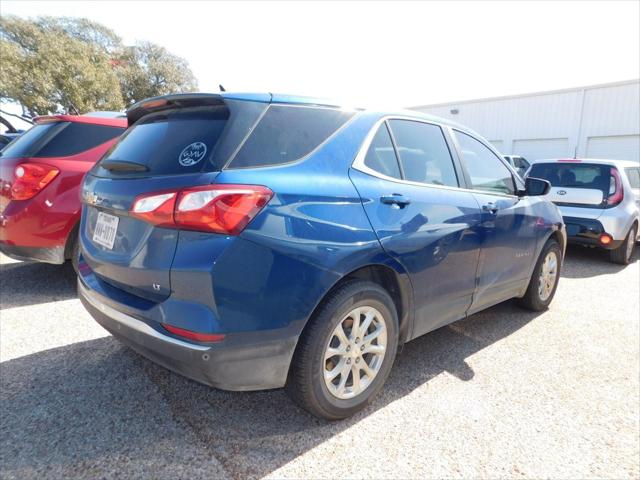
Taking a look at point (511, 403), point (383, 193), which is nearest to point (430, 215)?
point (383, 193)

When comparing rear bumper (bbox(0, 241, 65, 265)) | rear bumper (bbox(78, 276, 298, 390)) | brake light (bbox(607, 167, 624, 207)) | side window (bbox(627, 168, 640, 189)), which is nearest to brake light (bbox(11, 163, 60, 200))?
rear bumper (bbox(0, 241, 65, 265))

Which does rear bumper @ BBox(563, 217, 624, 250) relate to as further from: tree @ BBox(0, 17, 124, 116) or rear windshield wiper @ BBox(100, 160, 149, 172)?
tree @ BBox(0, 17, 124, 116)

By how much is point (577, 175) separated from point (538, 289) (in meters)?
3.62

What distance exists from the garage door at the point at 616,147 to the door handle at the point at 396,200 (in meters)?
21.8

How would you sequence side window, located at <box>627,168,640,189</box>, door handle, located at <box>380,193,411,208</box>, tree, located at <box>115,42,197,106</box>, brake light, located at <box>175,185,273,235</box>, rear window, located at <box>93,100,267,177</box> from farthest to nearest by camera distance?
tree, located at <box>115,42,197,106</box>, side window, located at <box>627,168,640,189</box>, door handle, located at <box>380,193,411,208</box>, rear window, located at <box>93,100,267,177</box>, brake light, located at <box>175,185,273,235</box>

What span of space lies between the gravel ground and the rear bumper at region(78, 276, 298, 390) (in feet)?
1.38

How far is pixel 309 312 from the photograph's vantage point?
192cm

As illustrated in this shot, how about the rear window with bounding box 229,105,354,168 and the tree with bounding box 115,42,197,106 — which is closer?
the rear window with bounding box 229,105,354,168

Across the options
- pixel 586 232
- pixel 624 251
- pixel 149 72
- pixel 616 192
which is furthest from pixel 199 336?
pixel 149 72

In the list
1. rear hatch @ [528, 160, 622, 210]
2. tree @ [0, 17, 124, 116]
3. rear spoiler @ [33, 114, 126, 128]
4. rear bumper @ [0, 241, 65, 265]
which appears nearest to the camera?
rear bumper @ [0, 241, 65, 265]

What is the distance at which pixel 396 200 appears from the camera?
231cm

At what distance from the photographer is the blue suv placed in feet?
5.71

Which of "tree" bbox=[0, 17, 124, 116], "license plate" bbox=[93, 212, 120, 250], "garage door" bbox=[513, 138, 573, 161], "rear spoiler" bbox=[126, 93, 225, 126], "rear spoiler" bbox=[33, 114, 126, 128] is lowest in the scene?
"garage door" bbox=[513, 138, 573, 161]

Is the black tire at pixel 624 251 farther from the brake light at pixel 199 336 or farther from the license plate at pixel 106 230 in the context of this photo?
the license plate at pixel 106 230
